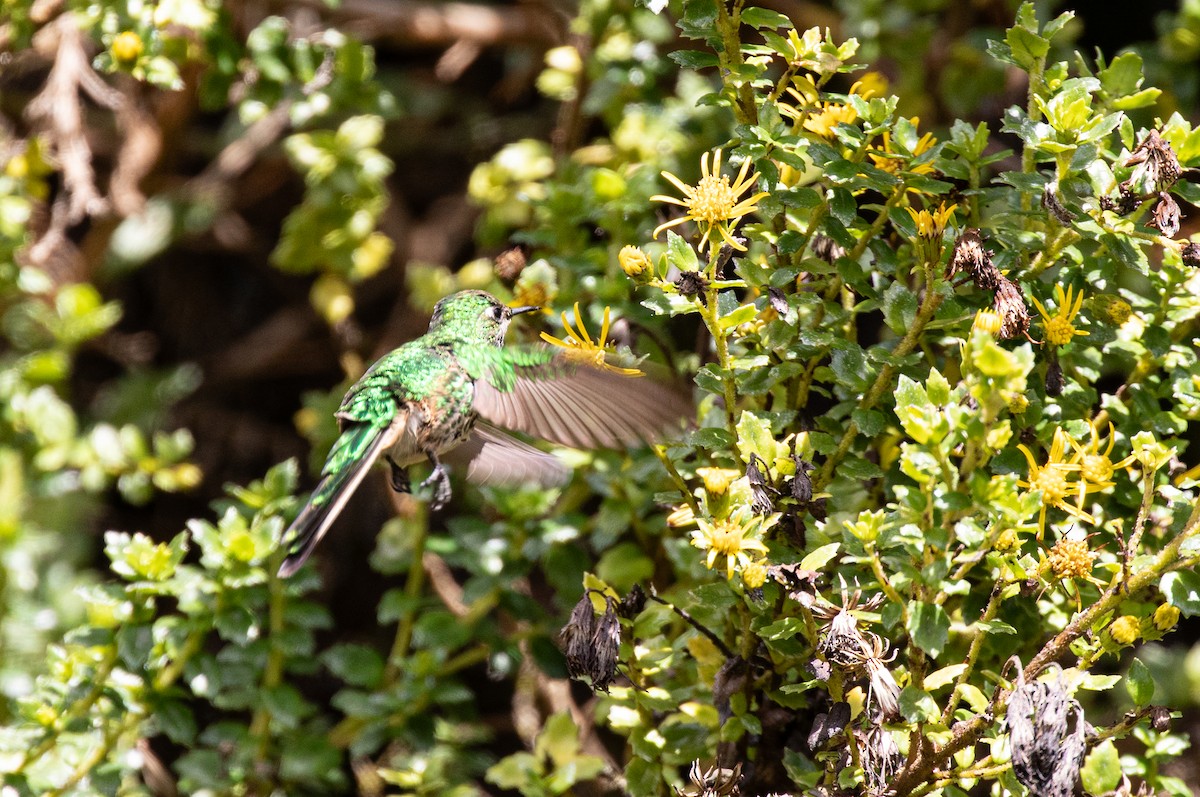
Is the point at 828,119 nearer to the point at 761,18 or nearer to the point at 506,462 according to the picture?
the point at 761,18

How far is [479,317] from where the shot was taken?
1598mm

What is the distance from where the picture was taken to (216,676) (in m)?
1.58

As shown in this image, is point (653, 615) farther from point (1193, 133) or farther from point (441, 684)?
point (1193, 133)

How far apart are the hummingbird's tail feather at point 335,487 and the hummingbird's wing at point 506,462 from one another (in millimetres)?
138

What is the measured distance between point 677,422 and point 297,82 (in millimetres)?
1100

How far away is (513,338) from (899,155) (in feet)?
2.39

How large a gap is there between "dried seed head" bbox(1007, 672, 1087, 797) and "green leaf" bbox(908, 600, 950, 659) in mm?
71

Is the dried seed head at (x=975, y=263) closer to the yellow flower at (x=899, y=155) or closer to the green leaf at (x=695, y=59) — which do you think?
the yellow flower at (x=899, y=155)

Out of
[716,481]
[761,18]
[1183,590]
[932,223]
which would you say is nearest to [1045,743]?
[1183,590]

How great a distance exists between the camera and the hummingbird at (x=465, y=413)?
1367 mm

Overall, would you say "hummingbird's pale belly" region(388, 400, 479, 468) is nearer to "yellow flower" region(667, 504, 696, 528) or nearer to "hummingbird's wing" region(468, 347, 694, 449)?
"hummingbird's wing" region(468, 347, 694, 449)

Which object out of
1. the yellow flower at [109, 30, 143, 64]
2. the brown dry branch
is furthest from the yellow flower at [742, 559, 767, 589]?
the brown dry branch

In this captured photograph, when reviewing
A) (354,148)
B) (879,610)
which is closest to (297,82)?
(354,148)

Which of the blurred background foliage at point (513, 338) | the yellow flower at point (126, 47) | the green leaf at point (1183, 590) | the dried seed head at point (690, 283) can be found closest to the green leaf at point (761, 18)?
the blurred background foliage at point (513, 338)
